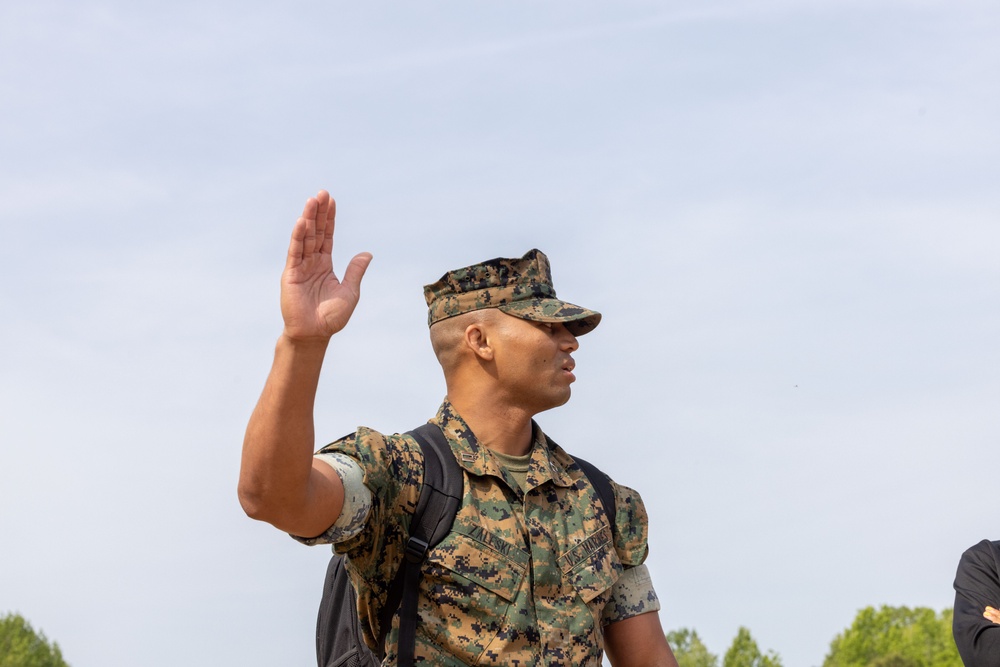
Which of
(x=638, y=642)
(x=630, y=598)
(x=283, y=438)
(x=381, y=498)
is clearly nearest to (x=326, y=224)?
(x=283, y=438)

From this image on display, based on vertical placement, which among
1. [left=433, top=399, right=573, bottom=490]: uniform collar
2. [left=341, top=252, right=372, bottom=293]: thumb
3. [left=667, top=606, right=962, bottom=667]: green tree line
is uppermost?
[left=667, top=606, right=962, bottom=667]: green tree line

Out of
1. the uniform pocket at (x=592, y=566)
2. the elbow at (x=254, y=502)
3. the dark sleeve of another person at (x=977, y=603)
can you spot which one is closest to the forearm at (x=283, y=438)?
the elbow at (x=254, y=502)

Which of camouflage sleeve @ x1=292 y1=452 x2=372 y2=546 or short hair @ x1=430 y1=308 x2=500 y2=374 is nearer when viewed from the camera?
camouflage sleeve @ x1=292 y1=452 x2=372 y2=546

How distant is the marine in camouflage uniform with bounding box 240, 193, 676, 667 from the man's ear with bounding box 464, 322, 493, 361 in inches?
4.0

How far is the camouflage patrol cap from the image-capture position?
7.18 metres

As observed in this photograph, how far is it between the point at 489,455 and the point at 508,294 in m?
0.82

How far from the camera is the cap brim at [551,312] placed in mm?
7098

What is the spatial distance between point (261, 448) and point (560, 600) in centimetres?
183

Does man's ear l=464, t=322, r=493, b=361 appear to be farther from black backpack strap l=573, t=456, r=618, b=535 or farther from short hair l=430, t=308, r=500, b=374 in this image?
black backpack strap l=573, t=456, r=618, b=535

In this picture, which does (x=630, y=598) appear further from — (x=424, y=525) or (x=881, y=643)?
(x=881, y=643)

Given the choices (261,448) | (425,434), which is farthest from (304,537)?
(425,434)

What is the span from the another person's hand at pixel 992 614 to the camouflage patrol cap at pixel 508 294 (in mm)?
2974

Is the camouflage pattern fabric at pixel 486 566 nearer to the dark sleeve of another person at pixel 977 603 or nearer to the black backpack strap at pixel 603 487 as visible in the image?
the black backpack strap at pixel 603 487

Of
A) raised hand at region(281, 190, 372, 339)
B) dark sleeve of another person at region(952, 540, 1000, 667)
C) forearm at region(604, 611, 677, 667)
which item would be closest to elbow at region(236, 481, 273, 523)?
raised hand at region(281, 190, 372, 339)
